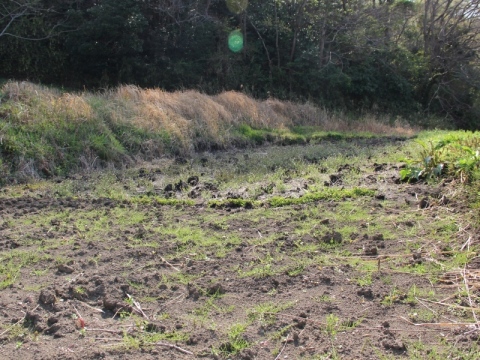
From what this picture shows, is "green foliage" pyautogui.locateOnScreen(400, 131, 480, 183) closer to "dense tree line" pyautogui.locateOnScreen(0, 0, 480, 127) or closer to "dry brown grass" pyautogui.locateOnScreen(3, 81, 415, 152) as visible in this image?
"dry brown grass" pyautogui.locateOnScreen(3, 81, 415, 152)

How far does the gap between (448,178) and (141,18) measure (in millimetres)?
17852

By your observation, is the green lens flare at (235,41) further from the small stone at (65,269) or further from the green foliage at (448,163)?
Result: the small stone at (65,269)

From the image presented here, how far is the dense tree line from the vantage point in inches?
910

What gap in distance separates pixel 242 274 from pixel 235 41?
21746mm

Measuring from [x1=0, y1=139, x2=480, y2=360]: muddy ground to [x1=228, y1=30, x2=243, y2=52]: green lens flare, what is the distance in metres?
18.0

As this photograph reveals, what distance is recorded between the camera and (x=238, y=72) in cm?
2514

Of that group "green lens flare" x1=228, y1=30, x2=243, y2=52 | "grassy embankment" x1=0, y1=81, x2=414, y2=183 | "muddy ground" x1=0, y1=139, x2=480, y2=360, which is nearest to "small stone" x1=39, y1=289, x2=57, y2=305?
"muddy ground" x1=0, y1=139, x2=480, y2=360

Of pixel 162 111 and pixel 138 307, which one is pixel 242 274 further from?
pixel 162 111

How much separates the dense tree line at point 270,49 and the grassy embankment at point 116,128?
8230 mm

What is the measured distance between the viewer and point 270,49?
27.0 metres

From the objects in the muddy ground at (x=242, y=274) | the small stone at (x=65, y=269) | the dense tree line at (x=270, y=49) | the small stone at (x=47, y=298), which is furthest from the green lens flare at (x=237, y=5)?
the small stone at (x=47, y=298)

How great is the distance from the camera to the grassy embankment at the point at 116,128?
1036cm

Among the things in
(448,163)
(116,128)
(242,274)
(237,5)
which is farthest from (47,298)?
(237,5)

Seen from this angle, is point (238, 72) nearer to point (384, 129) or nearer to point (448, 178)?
point (384, 129)
